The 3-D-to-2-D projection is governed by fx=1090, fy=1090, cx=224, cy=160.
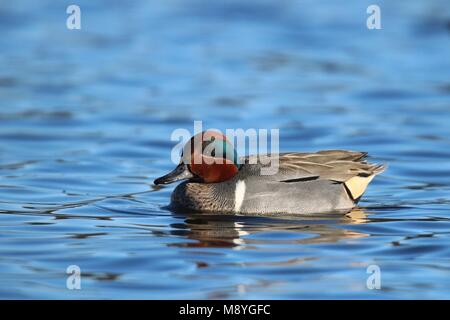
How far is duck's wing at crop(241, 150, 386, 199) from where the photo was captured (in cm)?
1026

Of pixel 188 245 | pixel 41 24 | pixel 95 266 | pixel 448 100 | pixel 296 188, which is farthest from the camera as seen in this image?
pixel 41 24

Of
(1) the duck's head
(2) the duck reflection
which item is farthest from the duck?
(2) the duck reflection

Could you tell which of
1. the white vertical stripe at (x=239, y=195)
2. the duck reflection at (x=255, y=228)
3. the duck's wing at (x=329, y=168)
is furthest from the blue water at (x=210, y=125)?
the duck's wing at (x=329, y=168)

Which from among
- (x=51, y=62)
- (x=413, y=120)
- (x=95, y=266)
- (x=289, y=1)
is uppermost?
(x=289, y=1)

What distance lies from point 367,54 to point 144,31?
4.58 m

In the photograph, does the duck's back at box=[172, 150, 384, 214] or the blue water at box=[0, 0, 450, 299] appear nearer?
the blue water at box=[0, 0, 450, 299]

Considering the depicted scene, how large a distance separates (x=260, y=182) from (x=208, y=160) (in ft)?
1.81

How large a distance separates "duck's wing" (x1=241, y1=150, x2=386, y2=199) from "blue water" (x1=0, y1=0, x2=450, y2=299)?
12.6 inches

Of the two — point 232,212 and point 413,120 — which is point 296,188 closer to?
point 232,212

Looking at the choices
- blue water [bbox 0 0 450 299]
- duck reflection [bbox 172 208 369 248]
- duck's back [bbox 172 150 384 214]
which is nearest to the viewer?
blue water [bbox 0 0 450 299]

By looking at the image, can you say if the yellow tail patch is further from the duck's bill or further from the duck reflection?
the duck's bill

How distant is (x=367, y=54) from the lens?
20.0 meters

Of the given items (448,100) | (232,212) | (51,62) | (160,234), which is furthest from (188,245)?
(51,62)

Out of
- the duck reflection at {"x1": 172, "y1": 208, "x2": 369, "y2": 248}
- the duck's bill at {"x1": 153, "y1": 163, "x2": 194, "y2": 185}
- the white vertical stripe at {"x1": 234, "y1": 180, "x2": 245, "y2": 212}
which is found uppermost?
the duck's bill at {"x1": 153, "y1": 163, "x2": 194, "y2": 185}
